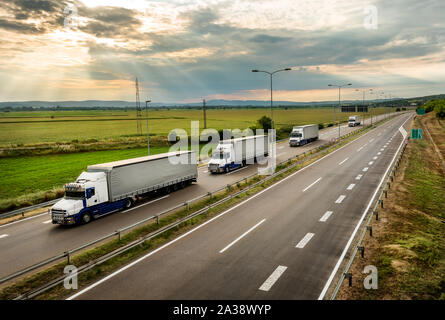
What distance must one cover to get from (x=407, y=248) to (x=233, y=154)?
75.6 feet

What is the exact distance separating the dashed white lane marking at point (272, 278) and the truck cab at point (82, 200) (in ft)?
44.3

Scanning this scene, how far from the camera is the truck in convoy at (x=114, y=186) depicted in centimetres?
1956

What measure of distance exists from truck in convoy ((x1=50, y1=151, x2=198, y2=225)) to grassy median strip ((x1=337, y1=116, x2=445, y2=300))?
1640cm

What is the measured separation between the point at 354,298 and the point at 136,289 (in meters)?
8.38

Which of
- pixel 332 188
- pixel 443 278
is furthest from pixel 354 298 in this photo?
pixel 332 188

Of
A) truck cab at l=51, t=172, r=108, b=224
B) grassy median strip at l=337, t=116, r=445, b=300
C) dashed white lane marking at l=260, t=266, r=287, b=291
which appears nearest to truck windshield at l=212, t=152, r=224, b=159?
truck cab at l=51, t=172, r=108, b=224

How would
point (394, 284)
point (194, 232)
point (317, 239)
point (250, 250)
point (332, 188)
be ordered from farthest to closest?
point (332, 188)
point (194, 232)
point (317, 239)
point (250, 250)
point (394, 284)

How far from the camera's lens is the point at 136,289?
11766mm

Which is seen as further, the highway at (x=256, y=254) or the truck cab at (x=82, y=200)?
the truck cab at (x=82, y=200)

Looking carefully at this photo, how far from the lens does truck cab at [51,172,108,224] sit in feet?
62.6

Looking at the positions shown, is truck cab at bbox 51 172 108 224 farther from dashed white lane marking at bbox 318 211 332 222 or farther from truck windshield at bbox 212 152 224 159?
truck windshield at bbox 212 152 224 159

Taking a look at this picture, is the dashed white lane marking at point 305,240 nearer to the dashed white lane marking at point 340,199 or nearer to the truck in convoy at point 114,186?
the dashed white lane marking at point 340,199

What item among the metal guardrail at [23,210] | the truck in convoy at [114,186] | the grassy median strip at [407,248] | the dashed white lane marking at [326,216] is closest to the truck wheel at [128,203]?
the truck in convoy at [114,186]
